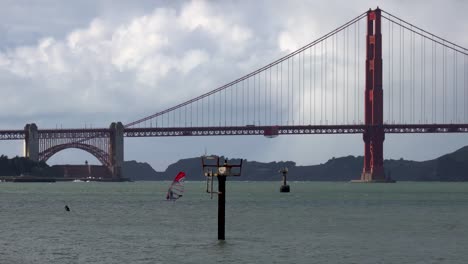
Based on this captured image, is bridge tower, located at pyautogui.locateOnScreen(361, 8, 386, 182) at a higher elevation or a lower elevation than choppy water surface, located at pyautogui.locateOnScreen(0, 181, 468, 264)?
higher

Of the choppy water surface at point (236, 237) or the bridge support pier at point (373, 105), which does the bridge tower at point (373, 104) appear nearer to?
the bridge support pier at point (373, 105)

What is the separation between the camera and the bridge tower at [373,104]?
549 feet

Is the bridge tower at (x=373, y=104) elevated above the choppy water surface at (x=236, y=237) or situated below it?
above

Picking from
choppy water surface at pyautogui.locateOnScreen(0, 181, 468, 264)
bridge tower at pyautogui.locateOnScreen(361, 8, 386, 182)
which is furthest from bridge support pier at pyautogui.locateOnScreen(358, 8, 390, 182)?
choppy water surface at pyautogui.locateOnScreen(0, 181, 468, 264)

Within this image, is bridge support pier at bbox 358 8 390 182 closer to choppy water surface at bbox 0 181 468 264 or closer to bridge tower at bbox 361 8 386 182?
bridge tower at bbox 361 8 386 182

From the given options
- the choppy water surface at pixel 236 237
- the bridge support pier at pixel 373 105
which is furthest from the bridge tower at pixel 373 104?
the choppy water surface at pixel 236 237

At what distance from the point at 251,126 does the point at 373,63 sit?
2560 centimetres

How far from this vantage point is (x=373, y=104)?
171 metres

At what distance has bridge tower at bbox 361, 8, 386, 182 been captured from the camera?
16738 cm

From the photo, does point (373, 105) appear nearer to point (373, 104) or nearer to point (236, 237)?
point (373, 104)

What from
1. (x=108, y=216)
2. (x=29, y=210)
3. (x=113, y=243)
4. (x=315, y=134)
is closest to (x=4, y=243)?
(x=113, y=243)

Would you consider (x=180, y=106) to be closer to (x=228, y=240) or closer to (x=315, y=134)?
(x=315, y=134)

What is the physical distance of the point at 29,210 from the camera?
259 ft

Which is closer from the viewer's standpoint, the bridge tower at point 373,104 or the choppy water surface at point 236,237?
the choppy water surface at point 236,237
